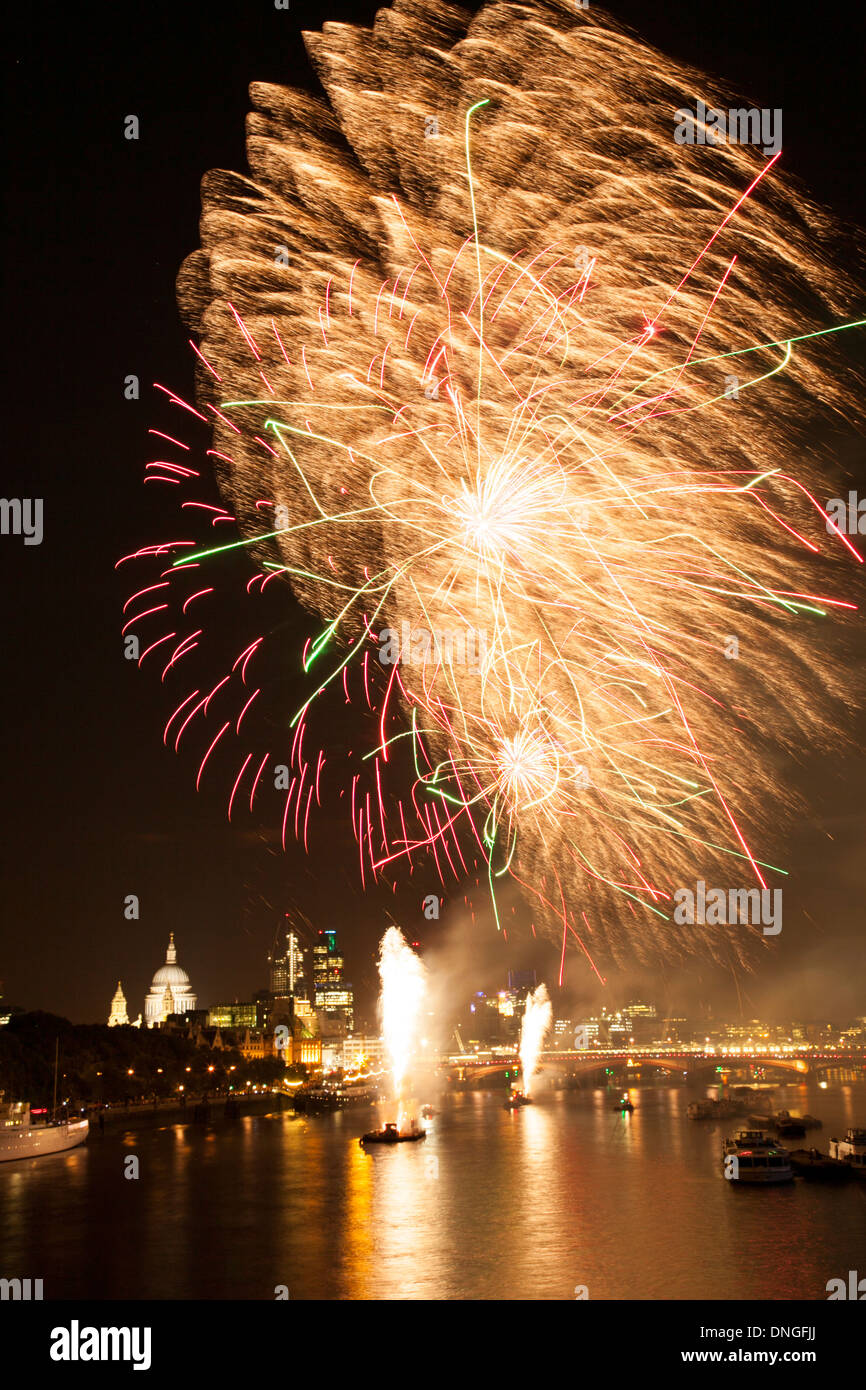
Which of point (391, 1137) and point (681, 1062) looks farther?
point (681, 1062)

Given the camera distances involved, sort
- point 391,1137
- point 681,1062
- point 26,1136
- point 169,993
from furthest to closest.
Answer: point 169,993
point 681,1062
point 391,1137
point 26,1136

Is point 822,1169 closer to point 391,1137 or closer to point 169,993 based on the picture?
point 391,1137

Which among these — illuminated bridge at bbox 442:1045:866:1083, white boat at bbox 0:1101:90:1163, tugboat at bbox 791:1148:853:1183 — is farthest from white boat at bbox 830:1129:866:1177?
illuminated bridge at bbox 442:1045:866:1083

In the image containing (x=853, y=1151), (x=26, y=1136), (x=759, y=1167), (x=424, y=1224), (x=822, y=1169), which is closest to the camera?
(x=424, y=1224)

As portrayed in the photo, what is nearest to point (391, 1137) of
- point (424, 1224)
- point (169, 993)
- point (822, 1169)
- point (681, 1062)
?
point (822, 1169)
